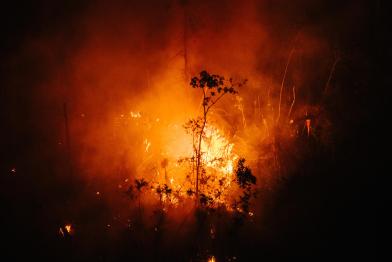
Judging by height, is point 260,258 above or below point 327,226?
below

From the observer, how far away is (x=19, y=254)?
645cm

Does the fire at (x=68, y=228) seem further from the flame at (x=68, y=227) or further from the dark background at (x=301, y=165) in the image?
the dark background at (x=301, y=165)

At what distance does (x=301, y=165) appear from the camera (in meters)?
9.52

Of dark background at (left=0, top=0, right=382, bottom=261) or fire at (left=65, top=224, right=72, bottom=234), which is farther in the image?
fire at (left=65, top=224, right=72, bottom=234)

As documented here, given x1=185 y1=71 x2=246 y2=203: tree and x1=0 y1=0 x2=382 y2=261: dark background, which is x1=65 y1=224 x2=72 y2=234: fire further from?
x1=185 y1=71 x2=246 y2=203: tree

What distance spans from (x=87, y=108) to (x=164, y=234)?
586cm

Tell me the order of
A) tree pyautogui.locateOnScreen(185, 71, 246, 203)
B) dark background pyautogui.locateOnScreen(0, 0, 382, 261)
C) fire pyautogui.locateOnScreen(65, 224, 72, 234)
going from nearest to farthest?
1. tree pyautogui.locateOnScreen(185, 71, 246, 203)
2. dark background pyautogui.locateOnScreen(0, 0, 382, 261)
3. fire pyautogui.locateOnScreen(65, 224, 72, 234)

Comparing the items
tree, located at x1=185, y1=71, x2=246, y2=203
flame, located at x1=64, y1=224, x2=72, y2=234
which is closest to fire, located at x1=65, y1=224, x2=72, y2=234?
flame, located at x1=64, y1=224, x2=72, y2=234

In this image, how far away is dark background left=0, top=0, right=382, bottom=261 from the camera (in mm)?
6922

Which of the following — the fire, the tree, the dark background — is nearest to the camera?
the tree

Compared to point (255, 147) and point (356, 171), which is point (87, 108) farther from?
point (356, 171)

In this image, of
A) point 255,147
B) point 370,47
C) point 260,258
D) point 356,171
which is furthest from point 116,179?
point 370,47

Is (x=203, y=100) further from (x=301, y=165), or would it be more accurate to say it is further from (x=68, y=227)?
(x=68, y=227)

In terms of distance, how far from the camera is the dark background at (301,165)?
692 centimetres
